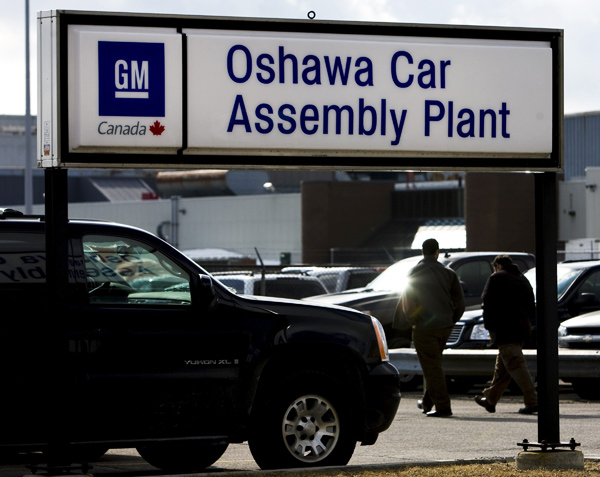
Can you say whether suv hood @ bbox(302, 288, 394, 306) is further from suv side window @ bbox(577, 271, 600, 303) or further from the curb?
the curb

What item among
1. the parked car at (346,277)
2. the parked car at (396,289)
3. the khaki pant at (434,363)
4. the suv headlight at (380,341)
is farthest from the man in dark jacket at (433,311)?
the parked car at (346,277)

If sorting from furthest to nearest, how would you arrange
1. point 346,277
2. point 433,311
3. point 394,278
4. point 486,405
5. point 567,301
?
point 346,277 < point 394,278 < point 567,301 < point 486,405 < point 433,311

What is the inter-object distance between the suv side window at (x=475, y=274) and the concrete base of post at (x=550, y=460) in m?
10.7

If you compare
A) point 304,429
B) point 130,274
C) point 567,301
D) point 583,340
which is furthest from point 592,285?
point 130,274

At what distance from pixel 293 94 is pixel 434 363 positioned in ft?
19.4

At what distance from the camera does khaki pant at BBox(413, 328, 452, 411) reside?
1325 centimetres

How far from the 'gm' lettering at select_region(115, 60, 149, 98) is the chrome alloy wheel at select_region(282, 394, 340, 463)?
2.52 meters

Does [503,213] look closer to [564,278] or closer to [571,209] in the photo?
[571,209]

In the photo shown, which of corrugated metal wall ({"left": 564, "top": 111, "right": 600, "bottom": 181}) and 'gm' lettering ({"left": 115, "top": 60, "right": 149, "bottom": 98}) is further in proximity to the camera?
corrugated metal wall ({"left": 564, "top": 111, "right": 600, "bottom": 181})

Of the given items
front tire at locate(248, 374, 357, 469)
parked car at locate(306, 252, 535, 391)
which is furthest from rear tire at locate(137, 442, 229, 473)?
parked car at locate(306, 252, 535, 391)

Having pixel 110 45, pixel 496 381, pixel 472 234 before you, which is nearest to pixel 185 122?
pixel 110 45

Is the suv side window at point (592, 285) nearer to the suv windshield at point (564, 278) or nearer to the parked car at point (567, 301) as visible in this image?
the parked car at point (567, 301)

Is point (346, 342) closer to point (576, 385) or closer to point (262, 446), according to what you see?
point (262, 446)

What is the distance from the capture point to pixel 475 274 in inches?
755
